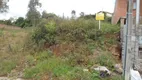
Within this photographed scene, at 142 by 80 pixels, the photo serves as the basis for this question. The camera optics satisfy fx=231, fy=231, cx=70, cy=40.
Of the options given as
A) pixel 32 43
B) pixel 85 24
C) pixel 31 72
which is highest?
pixel 85 24

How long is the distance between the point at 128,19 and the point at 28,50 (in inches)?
260

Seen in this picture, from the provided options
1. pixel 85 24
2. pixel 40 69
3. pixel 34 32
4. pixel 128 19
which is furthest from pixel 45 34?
pixel 128 19

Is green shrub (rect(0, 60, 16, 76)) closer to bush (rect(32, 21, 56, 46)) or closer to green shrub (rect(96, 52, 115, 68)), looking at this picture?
bush (rect(32, 21, 56, 46))

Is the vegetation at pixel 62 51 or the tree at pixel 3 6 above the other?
the tree at pixel 3 6

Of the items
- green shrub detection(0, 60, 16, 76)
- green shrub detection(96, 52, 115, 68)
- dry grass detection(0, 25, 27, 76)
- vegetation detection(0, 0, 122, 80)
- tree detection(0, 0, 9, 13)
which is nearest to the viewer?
vegetation detection(0, 0, 122, 80)

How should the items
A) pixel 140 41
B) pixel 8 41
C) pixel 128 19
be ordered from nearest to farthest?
pixel 128 19, pixel 140 41, pixel 8 41

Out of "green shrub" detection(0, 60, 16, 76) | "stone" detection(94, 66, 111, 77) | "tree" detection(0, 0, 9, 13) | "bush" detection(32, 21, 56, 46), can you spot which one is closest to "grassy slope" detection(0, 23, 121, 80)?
"green shrub" detection(0, 60, 16, 76)

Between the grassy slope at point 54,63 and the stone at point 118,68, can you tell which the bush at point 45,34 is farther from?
the stone at point 118,68

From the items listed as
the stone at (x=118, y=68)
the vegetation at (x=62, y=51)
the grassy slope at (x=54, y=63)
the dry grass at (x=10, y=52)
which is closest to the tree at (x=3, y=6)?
the dry grass at (x=10, y=52)

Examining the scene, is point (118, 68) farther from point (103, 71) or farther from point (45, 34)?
point (45, 34)

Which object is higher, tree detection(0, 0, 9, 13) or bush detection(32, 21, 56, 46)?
tree detection(0, 0, 9, 13)

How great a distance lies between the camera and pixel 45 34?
12.1 m

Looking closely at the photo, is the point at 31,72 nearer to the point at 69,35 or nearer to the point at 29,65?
the point at 29,65

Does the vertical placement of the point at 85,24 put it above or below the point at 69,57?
above
